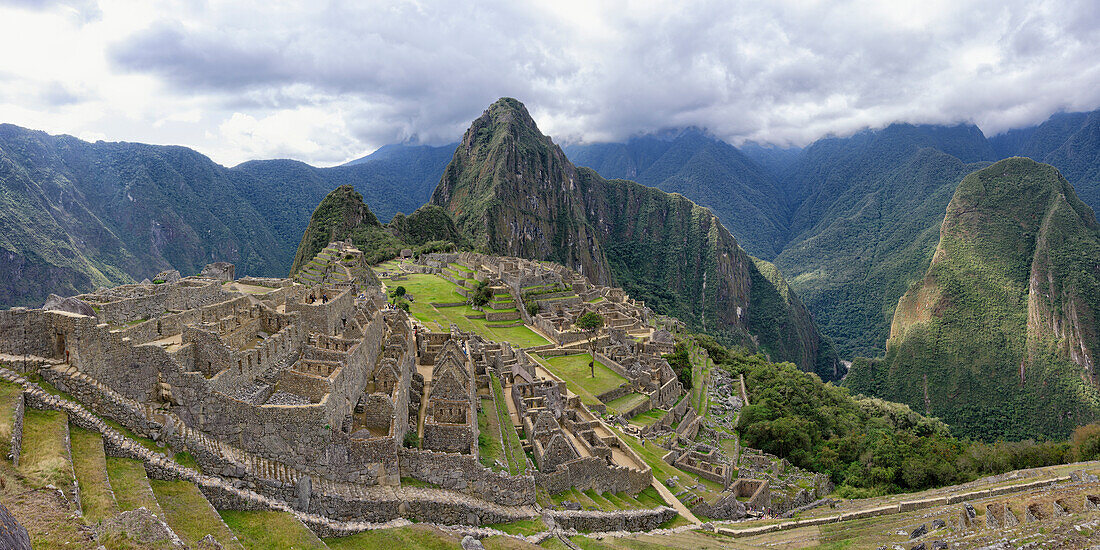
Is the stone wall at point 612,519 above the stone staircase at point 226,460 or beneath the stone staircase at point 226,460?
beneath

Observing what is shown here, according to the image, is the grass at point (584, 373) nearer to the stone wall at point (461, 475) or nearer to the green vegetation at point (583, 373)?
the green vegetation at point (583, 373)

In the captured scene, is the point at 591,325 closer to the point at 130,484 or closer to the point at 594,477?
the point at 594,477

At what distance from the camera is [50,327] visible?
14008 mm

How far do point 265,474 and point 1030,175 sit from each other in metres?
231

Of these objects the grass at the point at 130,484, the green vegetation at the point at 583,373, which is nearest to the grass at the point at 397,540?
the grass at the point at 130,484

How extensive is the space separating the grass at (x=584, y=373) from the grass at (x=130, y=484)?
2952 centimetres

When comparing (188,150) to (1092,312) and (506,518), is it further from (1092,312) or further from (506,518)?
(1092,312)

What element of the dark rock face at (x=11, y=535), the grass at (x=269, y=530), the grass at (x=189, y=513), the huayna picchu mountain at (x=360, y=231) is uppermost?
the huayna picchu mountain at (x=360, y=231)

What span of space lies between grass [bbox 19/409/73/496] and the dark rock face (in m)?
2.77

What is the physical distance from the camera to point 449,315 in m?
52.0

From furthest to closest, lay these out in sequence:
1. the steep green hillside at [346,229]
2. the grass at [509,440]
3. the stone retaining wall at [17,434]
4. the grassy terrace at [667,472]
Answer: the steep green hillside at [346,229]
the grassy terrace at [667,472]
the grass at [509,440]
the stone retaining wall at [17,434]

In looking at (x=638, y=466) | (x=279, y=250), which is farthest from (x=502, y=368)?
(x=279, y=250)

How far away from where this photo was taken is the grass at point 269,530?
39.9ft

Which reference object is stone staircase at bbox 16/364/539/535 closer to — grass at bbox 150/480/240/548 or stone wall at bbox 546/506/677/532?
grass at bbox 150/480/240/548
